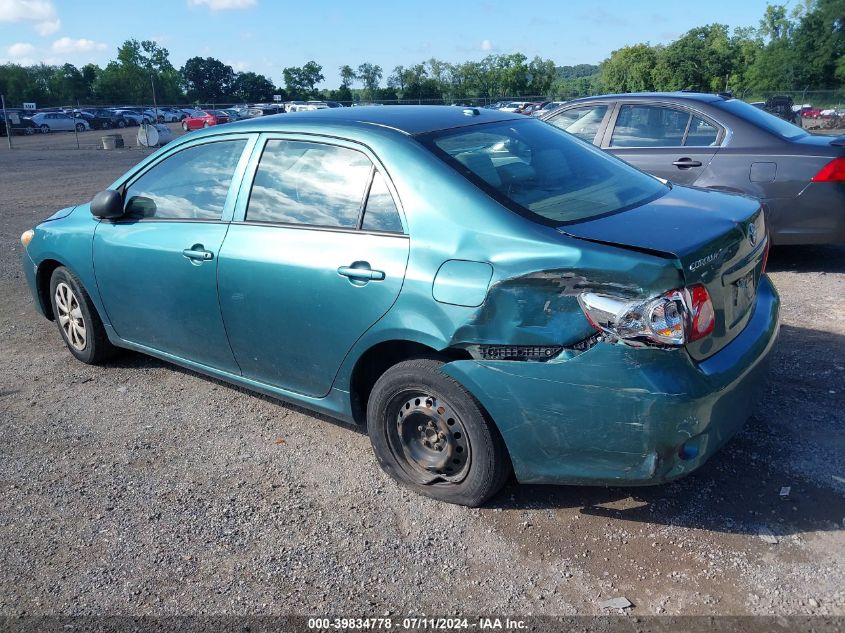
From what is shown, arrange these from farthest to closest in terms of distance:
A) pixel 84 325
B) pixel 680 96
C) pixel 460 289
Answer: pixel 680 96
pixel 84 325
pixel 460 289

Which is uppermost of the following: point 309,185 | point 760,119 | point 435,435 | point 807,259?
point 309,185

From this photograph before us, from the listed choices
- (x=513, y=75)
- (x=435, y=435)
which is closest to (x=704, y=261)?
(x=435, y=435)

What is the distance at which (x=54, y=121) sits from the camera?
48625 mm

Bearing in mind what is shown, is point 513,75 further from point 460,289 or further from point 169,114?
point 460,289

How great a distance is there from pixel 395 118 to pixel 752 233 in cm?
179

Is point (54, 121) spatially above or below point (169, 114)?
above

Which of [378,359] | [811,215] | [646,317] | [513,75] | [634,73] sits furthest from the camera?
[513,75]

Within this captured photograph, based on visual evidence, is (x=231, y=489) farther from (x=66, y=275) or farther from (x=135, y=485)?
(x=66, y=275)

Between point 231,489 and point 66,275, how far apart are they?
2377 mm

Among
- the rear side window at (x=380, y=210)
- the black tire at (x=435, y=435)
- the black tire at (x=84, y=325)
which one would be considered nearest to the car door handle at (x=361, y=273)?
the rear side window at (x=380, y=210)

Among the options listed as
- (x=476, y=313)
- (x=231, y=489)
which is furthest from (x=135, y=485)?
(x=476, y=313)

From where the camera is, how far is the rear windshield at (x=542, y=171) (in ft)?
10.5

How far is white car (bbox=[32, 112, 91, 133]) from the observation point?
47.9 metres

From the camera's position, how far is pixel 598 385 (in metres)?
2.73
